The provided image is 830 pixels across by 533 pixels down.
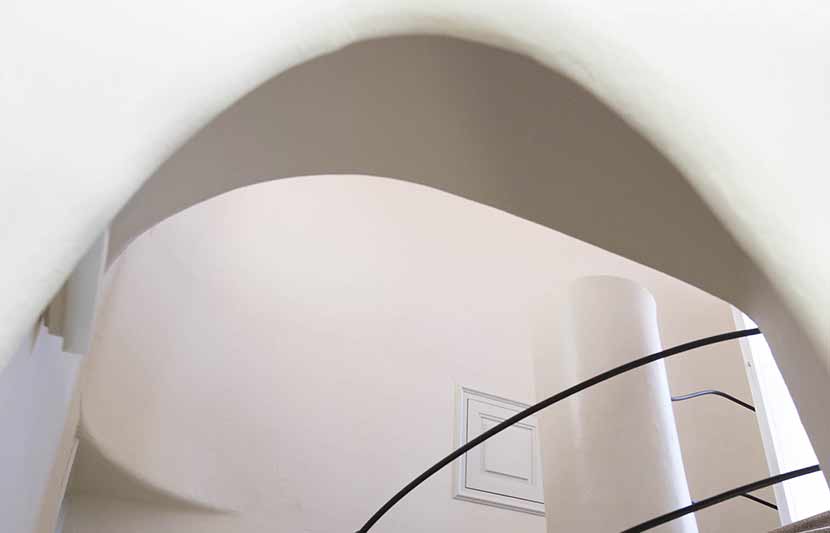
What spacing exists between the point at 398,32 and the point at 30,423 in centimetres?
121

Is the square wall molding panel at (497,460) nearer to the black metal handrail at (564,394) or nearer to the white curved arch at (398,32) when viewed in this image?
the black metal handrail at (564,394)

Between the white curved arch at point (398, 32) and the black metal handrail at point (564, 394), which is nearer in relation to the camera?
the white curved arch at point (398, 32)

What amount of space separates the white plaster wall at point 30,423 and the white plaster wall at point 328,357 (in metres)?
1.46

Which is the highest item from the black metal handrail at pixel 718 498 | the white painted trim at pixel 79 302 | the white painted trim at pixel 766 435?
the white painted trim at pixel 766 435

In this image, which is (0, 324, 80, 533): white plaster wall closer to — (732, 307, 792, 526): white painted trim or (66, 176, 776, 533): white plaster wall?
(66, 176, 776, 533): white plaster wall

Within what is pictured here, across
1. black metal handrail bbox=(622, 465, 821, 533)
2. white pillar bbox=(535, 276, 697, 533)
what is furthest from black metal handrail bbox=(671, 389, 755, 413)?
black metal handrail bbox=(622, 465, 821, 533)

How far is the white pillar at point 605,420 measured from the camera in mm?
3646

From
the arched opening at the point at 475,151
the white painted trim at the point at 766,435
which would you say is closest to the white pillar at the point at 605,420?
the white painted trim at the point at 766,435

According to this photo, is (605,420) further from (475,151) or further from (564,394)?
(475,151)

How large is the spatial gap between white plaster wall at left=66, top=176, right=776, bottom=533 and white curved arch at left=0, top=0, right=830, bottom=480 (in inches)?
118

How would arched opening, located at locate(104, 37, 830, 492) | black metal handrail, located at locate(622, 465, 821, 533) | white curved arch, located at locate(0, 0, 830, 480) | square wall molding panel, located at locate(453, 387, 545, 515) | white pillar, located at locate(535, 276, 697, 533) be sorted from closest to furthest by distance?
white curved arch, located at locate(0, 0, 830, 480) < arched opening, located at locate(104, 37, 830, 492) < black metal handrail, located at locate(622, 465, 821, 533) < white pillar, located at locate(535, 276, 697, 533) < square wall molding panel, located at locate(453, 387, 545, 515)

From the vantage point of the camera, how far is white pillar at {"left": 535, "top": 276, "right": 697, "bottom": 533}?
3.65m

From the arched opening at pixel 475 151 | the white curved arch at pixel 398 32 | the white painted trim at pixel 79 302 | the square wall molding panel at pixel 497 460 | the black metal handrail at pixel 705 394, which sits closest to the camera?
the white curved arch at pixel 398 32

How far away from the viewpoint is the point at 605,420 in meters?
3.83
